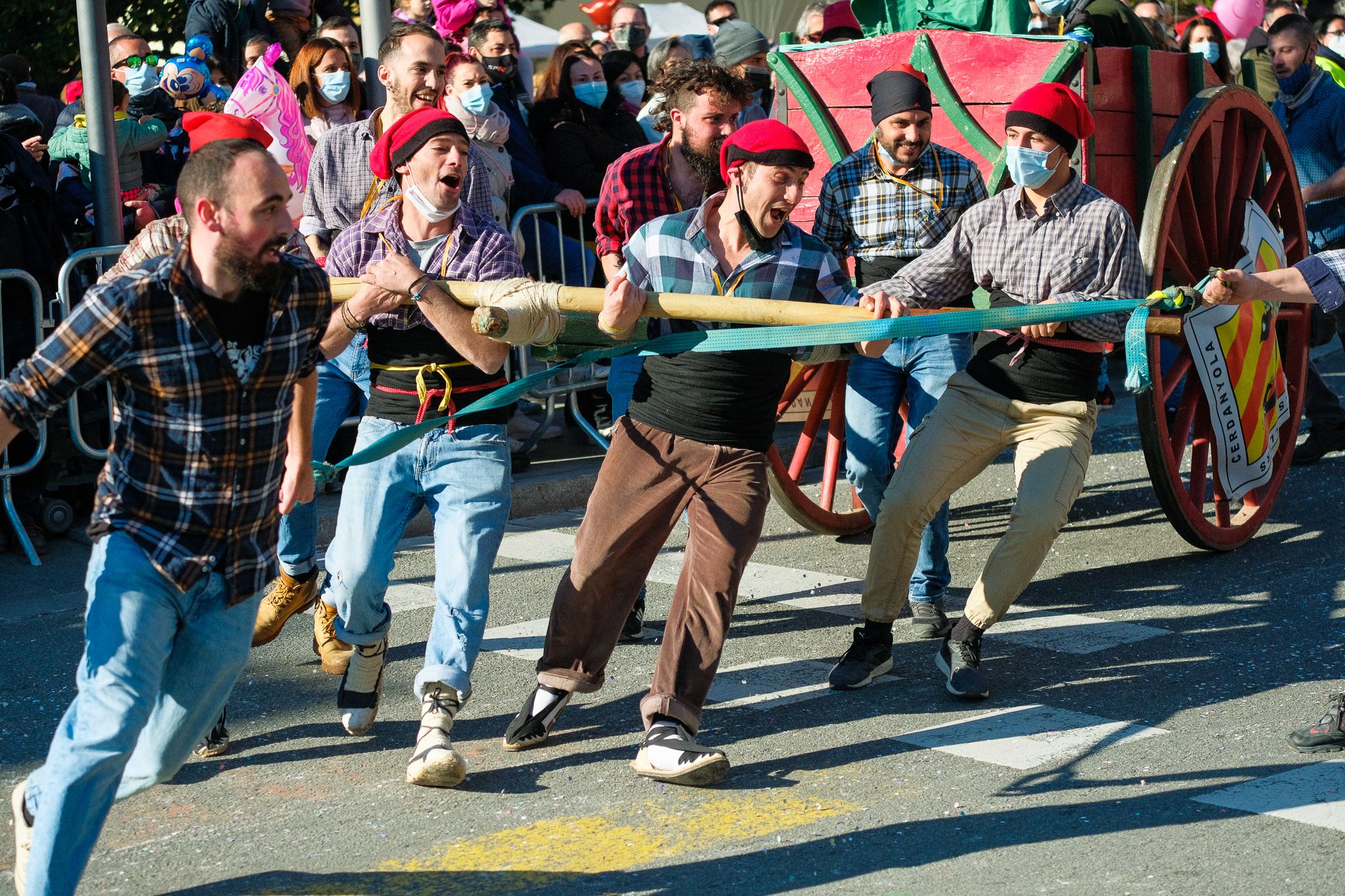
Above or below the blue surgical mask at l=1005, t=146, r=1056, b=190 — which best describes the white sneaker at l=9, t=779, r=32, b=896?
below

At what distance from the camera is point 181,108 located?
7.95 meters

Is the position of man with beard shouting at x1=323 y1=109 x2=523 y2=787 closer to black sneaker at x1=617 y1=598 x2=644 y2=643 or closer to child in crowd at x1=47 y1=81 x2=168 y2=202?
black sneaker at x1=617 y1=598 x2=644 y2=643

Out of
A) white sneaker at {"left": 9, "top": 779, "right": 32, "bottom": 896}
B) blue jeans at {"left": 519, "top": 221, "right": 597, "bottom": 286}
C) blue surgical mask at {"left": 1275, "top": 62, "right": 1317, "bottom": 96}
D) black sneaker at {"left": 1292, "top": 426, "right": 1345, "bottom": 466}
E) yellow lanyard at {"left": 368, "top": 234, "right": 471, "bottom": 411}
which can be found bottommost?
black sneaker at {"left": 1292, "top": 426, "right": 1345, "bottom": 466}

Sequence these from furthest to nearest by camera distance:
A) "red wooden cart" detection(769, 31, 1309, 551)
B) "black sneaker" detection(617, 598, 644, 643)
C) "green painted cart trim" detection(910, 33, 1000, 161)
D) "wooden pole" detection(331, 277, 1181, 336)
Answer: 1. "green painted cart trim" detection(910, 33, 1000, 161)
2. "red wooden cart" detection(769, 31, 1309, 551)
3. "black sneaker" detection(617, 598, 644, 643)
4. "wooden pole" detection(331, 277, 1181, 336)

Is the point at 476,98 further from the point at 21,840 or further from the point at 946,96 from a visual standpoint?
the point at 21,840

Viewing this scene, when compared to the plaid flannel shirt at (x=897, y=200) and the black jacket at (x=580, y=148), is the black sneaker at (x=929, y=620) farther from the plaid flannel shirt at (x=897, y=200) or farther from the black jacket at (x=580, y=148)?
the black jacket at (x=580, y=148)

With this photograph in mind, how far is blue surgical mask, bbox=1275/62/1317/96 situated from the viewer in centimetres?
860

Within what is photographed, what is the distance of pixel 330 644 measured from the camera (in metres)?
5.00

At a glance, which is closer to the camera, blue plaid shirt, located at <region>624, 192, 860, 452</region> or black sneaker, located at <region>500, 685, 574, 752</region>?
blue plaid shirt, located at <region>624, 192, 860, 452</region>

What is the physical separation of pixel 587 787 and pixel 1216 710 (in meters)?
1.84

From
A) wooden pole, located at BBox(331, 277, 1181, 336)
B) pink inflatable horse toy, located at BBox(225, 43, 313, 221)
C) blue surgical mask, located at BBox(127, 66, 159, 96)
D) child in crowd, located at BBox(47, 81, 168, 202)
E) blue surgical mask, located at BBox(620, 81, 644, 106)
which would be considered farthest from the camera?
blue surgical mask, located at BBox(620, 81, 644, 106)

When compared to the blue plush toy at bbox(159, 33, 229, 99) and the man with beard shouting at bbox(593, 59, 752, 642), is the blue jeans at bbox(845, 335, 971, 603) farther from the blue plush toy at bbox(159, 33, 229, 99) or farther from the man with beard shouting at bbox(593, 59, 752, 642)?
the blue plush toy at bbox(159, 33, 229, 99)

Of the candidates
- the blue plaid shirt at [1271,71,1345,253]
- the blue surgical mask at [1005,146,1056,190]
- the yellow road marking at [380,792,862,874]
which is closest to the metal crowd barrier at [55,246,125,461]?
the yellow road marking at [380,792,862,874]

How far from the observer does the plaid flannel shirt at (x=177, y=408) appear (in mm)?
3072
